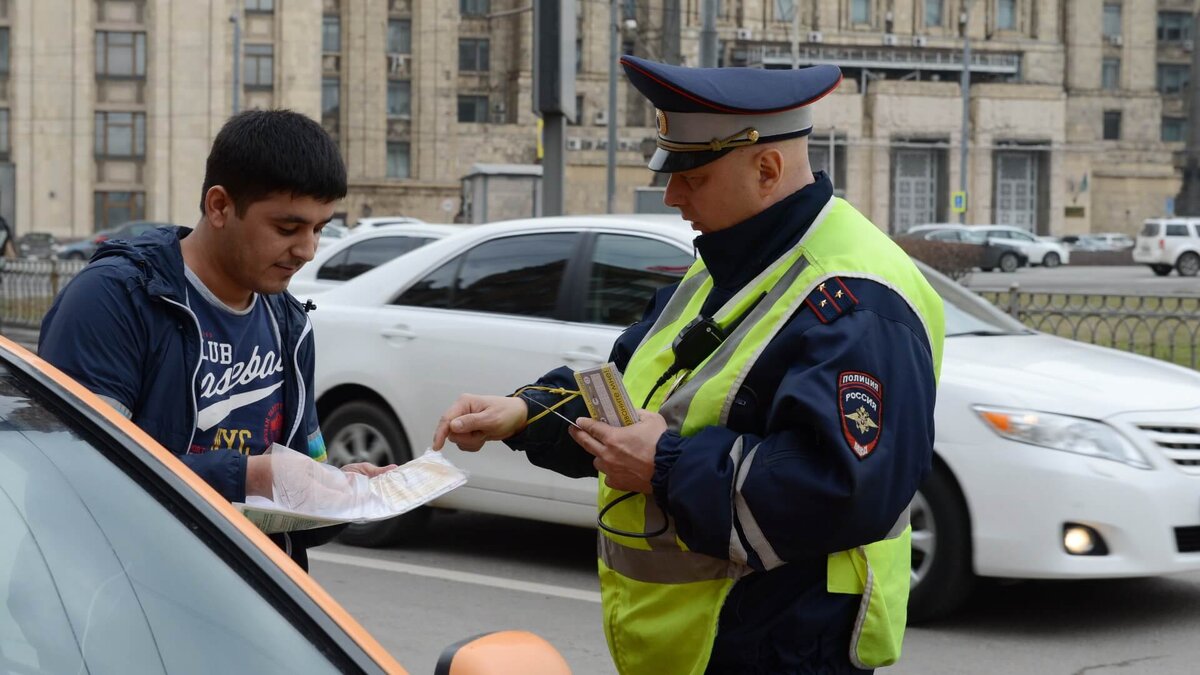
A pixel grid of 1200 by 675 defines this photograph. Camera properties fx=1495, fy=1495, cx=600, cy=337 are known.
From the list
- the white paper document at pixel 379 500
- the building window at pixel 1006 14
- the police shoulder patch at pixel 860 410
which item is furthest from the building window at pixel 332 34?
the police shoulder patch at pixel 860 410

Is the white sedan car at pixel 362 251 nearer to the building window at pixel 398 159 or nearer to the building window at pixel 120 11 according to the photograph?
the building window at pixel 120 11

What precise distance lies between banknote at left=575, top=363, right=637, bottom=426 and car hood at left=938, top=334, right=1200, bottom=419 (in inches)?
147

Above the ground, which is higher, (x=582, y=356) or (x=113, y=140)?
(x=113, y=140)

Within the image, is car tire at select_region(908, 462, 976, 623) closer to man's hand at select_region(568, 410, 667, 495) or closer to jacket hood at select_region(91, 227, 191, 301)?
man's hand at select_region(568, 410, 667, 495)

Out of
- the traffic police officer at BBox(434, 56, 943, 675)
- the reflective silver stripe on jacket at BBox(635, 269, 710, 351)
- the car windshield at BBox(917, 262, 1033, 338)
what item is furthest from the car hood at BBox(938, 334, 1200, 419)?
the traffic police officer at BBox(434, 56, 943, 675)

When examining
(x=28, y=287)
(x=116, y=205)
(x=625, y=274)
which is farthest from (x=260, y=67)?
(x=625, y=274)

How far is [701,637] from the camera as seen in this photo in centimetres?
242

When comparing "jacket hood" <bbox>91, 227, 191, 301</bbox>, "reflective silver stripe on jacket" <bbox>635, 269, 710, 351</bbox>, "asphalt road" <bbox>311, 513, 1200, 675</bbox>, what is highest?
"jacket hood" <bbox>91, 227, 191, 301</bbox>

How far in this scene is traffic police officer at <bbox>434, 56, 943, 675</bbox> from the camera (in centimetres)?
223

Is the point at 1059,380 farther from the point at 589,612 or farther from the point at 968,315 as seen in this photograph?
the point at 589,612

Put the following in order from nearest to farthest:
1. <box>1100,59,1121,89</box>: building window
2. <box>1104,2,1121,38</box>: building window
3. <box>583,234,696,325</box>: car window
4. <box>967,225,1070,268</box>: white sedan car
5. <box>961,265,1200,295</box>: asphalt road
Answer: <box>583,234,696,325</box>: car window
<box>961,265,1200,295</box>: asphalt road
<box>967,225,1070,268</box>: white sedan car
<box>1100,59,1121,89</box>: building window
<box>1104,2,1121,38</box>: building window

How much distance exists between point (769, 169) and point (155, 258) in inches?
43.8

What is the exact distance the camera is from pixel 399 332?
7242mm

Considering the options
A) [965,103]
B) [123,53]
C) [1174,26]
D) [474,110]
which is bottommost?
[965,103]
